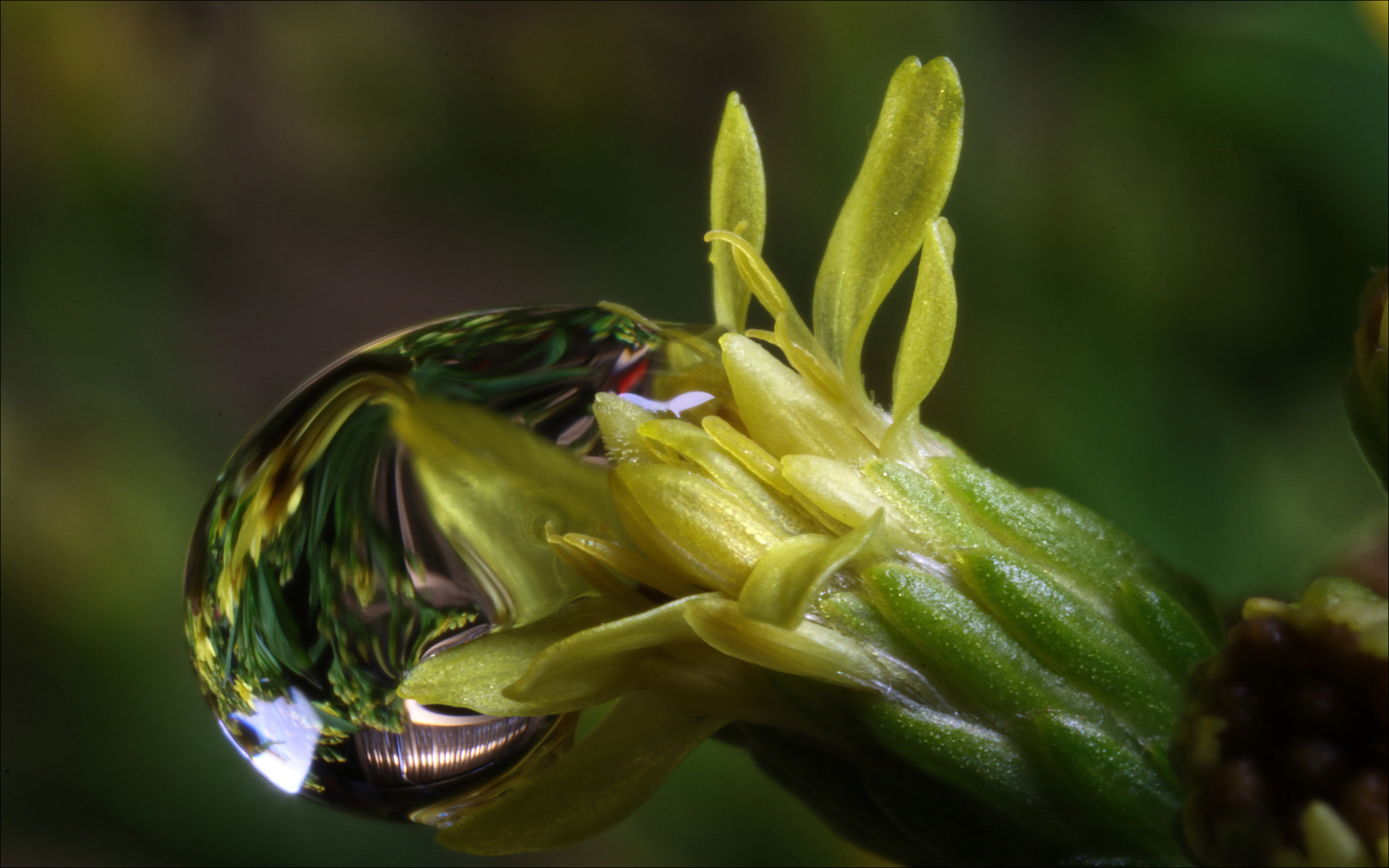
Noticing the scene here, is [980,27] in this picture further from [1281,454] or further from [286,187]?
[286,187]

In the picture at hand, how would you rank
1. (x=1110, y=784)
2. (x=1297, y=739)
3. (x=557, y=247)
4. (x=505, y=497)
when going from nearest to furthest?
(x=1297, y=739) → (x=1110, y=784) → (x=505, y=497) → (x=557, y=247)

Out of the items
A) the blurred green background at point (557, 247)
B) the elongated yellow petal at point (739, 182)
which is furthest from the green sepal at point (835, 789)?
the blurred green background at point (557, 247)

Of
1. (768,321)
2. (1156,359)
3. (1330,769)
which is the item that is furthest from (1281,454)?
(1330,769)

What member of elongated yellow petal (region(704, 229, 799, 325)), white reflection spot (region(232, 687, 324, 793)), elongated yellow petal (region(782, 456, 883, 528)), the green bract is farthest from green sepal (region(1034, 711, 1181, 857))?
white reflection spot (region(232, 687, 324, 793))

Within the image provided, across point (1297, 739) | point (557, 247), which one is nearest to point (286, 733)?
point (1297, 739)

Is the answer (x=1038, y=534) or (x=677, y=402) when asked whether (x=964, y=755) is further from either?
(x=677, y=402)

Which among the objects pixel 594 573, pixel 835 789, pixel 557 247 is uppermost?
pixel 557 247

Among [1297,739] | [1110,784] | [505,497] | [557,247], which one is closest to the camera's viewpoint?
[1297,739]
